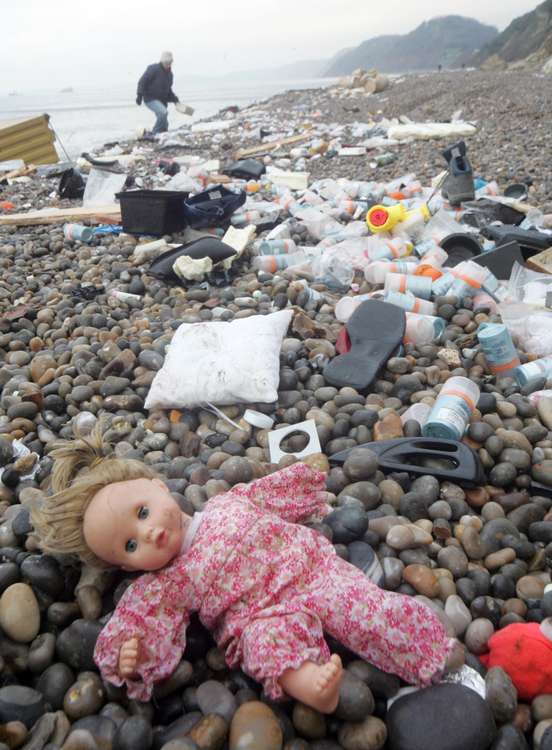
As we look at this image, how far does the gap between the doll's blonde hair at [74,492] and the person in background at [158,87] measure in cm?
1323

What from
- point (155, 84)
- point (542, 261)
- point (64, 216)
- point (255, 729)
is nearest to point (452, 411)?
point (255, 729)

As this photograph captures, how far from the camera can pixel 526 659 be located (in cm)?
140

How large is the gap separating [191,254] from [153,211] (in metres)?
1.07

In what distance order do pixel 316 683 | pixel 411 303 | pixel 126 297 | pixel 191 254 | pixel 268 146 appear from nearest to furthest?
1. pixel 316 683
2. pixel 411 303
3. pixel 126 297
4. pixel 191 254
5. pixel 268 146

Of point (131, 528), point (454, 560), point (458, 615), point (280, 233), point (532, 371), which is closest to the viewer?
point (131, 528)

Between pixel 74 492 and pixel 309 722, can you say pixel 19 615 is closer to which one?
pixel 74 492

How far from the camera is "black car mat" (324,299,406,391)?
268 centimetres

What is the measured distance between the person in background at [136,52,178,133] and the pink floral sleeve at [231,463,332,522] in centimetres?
1329

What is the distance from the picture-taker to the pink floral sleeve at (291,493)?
5.75 ft

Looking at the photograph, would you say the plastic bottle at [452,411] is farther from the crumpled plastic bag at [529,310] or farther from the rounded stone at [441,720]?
the rounded stone at [441,720]

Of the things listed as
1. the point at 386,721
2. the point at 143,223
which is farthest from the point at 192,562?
the point at 143,223

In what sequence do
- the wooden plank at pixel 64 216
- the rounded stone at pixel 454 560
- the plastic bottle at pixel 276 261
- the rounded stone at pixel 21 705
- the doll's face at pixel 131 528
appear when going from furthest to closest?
1. the wooden plank at pixel 64 216
2. the plastic bottle at pixel 276 261
3. the rounded stone at pixel 454 560
4. the doll's face at pixel 131 528
5. the rounded stone at pixel 21 705

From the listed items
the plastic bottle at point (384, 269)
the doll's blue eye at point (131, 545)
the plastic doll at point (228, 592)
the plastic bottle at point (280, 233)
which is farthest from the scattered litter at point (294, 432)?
the plastic bottle at point (280, 233)

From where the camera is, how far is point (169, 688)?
56.5 inches
